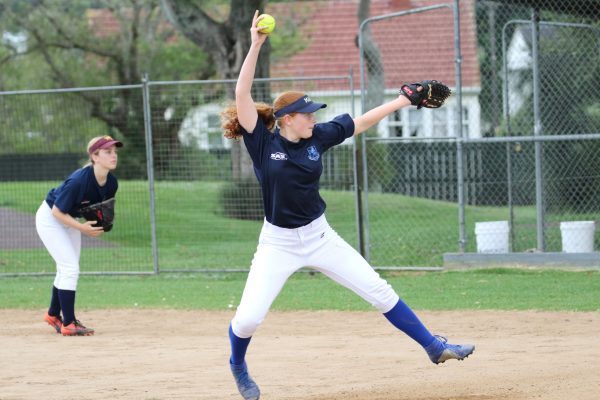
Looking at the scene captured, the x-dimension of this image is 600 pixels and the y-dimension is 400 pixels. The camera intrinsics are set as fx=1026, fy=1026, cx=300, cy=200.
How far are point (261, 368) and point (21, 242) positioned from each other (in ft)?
28.9

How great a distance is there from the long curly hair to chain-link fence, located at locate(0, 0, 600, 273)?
619 centimetres

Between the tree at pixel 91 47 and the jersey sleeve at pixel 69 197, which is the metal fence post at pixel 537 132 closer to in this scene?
the jersey sleeve at pixel 69 197

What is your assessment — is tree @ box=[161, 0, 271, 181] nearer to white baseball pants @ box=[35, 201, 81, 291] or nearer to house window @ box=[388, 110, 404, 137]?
house window @ box=[388, 110, 404, 137]

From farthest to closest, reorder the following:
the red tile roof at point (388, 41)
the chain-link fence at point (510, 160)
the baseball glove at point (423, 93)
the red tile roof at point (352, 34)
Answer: the red tile roof at point (352, 34), the red tile roof at point (388, 41), the chain-link fence at point (510, 160), the baseball glove at point (423, 93)

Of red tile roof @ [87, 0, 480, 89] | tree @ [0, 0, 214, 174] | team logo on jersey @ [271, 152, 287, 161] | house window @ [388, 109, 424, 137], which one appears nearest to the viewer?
team logo on jersey @ [271, 152, 287, 161]

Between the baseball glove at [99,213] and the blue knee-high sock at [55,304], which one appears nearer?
the baseball glove at [99,213]

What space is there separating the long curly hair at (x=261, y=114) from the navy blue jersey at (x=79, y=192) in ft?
10.5

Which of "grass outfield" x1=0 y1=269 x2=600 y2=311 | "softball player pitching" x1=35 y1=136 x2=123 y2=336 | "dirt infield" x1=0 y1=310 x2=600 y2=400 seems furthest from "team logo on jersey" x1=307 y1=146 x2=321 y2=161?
"grass outfield" x1=0 y1=269 x2=600 y2=311

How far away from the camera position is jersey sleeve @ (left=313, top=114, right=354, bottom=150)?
21.3ft

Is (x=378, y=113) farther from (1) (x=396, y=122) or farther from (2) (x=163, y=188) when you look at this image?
(1) (x=396, y=122)

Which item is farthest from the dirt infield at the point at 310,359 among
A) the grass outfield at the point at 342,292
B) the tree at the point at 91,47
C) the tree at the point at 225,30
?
the tree at the point at 91,47

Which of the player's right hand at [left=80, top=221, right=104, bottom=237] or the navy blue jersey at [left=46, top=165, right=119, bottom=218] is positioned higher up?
the navy blue jersey at [left=46, top=165, right=119, bottom=218]

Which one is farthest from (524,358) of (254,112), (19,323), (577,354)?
(19,323)

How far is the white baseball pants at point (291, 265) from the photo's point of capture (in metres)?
6.29
